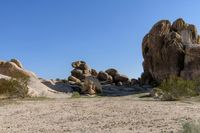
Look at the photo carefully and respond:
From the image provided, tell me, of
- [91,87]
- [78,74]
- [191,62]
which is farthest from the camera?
[78,74]

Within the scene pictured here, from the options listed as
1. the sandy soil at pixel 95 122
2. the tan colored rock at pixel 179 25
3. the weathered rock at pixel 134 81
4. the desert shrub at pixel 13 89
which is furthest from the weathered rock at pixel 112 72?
the sandy soil at pixel 95 122

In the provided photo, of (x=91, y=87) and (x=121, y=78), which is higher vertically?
(x=121, y=78)

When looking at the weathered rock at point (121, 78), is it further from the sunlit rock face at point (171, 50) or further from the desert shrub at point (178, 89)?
the desert shrub at point (178, 89)

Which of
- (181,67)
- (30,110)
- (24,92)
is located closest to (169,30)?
(181,67)

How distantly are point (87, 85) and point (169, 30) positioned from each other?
17.0 metres

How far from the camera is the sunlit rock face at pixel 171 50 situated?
5144cm

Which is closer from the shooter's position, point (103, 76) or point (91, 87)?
point (91, 87)

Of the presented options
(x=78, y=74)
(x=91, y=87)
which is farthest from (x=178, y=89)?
(x=78, y=74)

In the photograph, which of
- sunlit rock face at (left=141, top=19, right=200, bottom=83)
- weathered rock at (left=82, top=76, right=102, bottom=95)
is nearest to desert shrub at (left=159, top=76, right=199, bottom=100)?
weathered rock at (left=82, top=76, right=102, bottom=95)

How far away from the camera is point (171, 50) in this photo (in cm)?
5375

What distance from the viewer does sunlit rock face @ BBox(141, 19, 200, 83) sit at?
51.4 metres

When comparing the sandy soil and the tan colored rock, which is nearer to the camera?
the sandy soil

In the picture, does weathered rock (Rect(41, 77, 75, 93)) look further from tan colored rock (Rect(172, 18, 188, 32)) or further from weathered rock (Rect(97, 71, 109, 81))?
tan colored rock (Rect(172, 18, 188, 32))

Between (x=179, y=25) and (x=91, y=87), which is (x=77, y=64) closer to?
(x=179, y=25)
